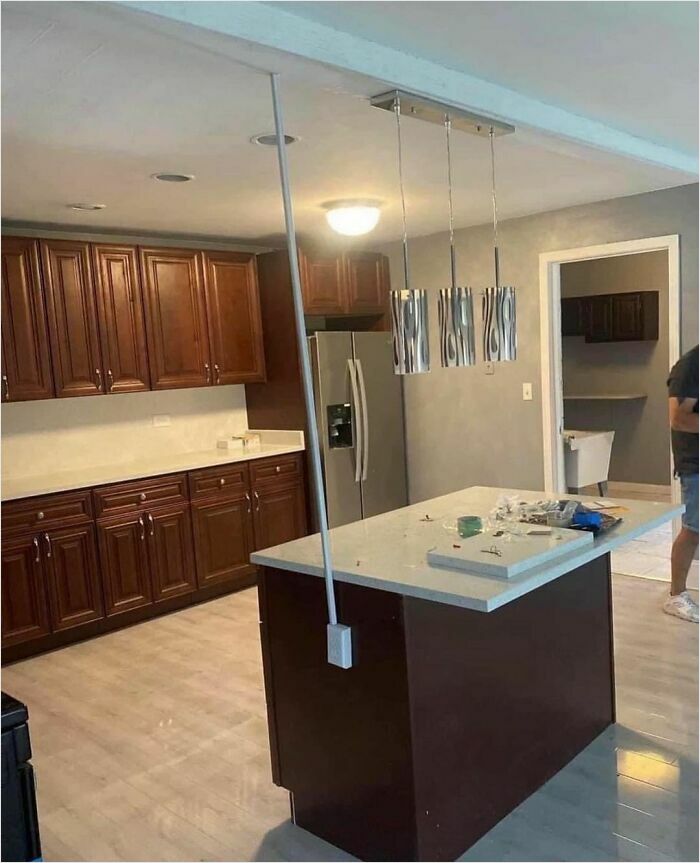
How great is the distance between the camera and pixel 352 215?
406 cm

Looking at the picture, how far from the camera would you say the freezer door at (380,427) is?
203 inches

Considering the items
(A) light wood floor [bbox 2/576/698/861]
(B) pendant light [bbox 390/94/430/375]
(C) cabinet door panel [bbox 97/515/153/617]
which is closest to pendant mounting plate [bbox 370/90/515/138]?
(B) pendant light [bbox 390/94/430/375]

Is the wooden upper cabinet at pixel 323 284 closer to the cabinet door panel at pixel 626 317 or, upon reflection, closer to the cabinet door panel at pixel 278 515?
the cabinet door panel at pixel 278 515

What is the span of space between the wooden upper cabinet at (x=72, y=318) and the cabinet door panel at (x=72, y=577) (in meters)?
0.80

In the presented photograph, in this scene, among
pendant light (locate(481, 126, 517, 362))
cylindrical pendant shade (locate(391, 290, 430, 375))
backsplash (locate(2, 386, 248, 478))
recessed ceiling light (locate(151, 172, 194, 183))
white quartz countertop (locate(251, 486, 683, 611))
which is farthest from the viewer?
backsplash (locate(2, 386, 248, 478))

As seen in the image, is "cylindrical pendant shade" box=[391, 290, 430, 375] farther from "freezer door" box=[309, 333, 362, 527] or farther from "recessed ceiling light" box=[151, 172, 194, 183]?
"freezer door" box=[309, 333, 362, 527]

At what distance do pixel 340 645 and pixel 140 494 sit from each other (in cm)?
241

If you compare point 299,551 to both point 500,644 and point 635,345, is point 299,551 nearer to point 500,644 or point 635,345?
point 500,644

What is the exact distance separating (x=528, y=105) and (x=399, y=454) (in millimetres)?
3193

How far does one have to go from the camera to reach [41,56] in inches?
78.7

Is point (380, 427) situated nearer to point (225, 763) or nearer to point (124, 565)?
point (124, 565)

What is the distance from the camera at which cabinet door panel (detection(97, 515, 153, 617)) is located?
4082 millimetres

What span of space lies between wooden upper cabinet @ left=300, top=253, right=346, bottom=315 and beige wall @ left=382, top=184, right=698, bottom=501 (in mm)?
599

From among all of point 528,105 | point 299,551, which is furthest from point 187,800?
point 528,105
